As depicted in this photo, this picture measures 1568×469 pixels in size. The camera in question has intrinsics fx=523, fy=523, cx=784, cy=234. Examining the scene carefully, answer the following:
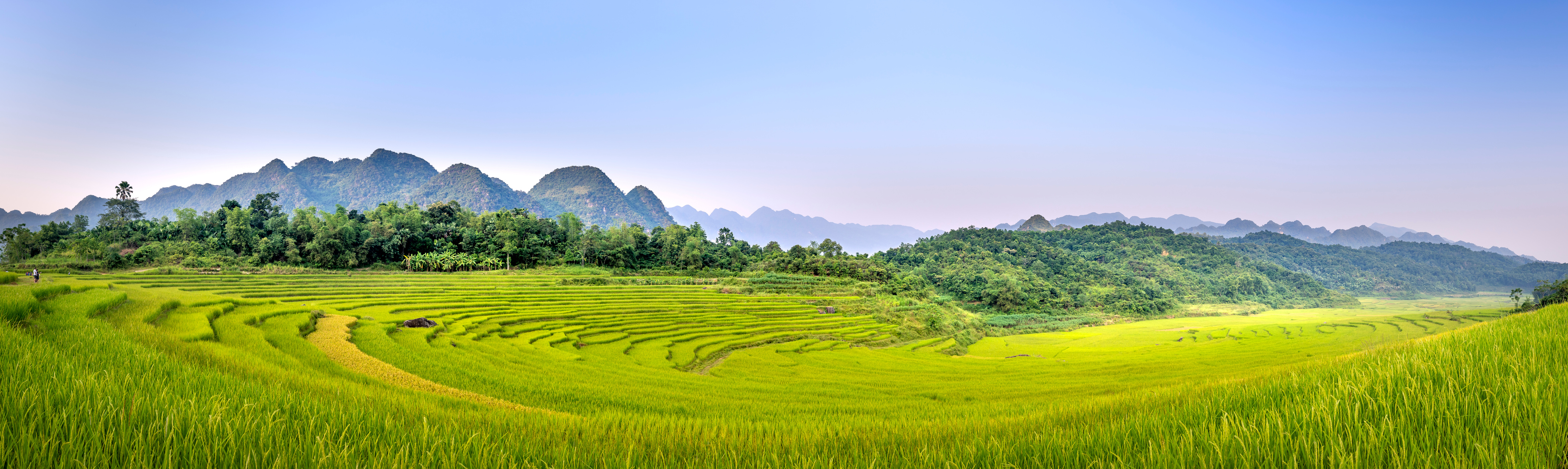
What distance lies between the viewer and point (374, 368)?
9711mm

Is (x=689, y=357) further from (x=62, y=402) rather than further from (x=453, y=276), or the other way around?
(x=453, y=276)

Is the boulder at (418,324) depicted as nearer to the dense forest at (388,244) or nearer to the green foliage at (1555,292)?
the dense forest at (388,244)

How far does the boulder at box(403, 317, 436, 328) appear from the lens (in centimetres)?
2022

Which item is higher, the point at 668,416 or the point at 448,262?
the point at 448,262

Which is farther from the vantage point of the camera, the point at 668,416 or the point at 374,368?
the point at 374,368

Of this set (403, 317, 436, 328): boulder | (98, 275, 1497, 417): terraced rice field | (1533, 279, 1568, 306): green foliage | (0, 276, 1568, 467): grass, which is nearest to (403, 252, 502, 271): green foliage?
(98, 275, 1497, 417): terraced rice field

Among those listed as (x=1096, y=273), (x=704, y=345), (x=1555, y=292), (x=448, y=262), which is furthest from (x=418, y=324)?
(x=1096, y=273)

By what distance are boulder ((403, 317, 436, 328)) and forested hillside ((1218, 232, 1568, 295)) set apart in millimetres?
178174

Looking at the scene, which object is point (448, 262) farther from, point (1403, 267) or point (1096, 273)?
point (1403, 267)

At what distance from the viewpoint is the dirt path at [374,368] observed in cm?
653

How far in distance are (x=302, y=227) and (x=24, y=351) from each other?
79.4 metres

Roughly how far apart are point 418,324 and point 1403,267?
208690 millimetres

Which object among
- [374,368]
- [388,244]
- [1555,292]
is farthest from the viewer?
[388,244]

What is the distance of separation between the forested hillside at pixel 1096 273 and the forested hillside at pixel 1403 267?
31.2 metres
